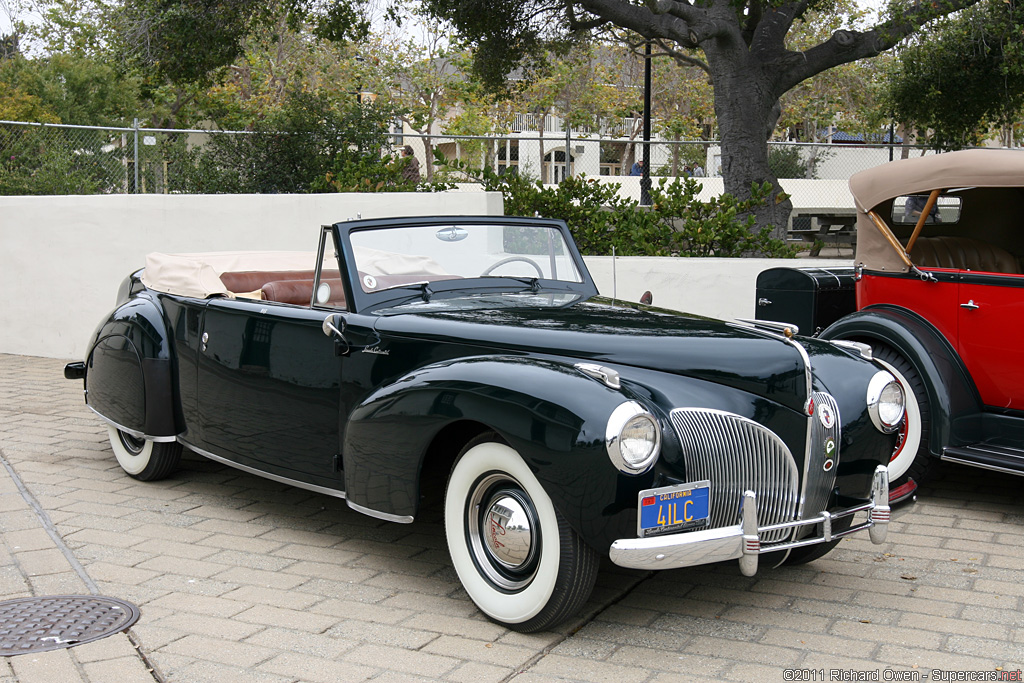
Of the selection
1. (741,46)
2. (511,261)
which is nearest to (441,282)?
(511,261)

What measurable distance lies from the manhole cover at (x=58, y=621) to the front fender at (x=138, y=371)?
5.22 feet

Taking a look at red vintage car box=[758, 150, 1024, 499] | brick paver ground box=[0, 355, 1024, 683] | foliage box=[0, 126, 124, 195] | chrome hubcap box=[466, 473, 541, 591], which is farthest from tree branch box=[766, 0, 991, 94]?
chrome hubcap box=[466, 473, 541, 591]

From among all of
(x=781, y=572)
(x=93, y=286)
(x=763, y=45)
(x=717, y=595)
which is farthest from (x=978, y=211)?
(x=93, y=286)

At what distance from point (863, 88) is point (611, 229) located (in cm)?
2676

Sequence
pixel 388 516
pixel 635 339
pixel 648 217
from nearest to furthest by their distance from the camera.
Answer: pixel 635 339 < pixel 388 516 < pixel 648 217

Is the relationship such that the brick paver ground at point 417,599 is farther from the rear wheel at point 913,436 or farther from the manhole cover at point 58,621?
the rear wheel at point 913,436

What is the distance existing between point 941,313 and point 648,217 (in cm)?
513

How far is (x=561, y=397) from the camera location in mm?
3297

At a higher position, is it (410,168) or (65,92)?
(65,92)

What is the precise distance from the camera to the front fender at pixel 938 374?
16.2 feet

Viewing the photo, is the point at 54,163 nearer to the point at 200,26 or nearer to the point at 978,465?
the point at 200,26

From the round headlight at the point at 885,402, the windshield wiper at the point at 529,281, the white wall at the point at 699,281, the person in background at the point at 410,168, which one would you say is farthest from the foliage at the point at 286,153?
the round headlight at the point at 885,402

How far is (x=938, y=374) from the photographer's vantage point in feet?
16.4

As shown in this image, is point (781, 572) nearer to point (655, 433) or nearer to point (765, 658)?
point (765, 658)
